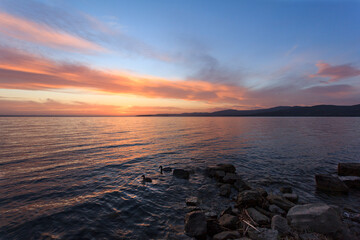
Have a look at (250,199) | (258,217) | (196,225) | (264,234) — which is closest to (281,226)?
(264,234)

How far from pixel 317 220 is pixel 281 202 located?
153 inches

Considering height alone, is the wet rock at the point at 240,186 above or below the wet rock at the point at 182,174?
above

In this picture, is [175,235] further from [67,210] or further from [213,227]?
[67,210]

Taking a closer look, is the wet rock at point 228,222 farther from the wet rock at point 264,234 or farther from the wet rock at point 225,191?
the wet rock at point 225,191

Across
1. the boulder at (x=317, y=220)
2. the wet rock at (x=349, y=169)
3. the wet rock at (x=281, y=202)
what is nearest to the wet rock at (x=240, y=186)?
the wet rock at (x=281, y=202)

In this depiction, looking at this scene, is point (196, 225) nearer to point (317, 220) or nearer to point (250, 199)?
point (250, 199)

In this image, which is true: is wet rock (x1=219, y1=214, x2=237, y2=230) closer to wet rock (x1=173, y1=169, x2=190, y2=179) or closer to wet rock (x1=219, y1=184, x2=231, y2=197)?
wet rock (x1=219, y1=184, x2=231, y2=197)

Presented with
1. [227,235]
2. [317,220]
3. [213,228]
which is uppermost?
[317,220]

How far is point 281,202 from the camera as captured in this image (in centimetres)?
1145

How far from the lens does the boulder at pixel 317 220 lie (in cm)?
762

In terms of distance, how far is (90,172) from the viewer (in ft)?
61.1

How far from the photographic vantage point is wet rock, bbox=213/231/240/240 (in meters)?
7.85

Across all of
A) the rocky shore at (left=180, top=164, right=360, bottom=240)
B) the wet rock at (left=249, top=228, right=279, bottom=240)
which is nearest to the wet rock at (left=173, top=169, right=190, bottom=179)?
the rocky shore at (left=180, top=164, right=360, bottom=240)

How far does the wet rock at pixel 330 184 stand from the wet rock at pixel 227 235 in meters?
12.8
